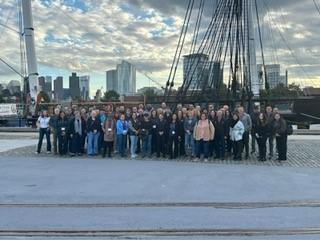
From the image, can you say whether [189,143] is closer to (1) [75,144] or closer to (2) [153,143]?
(2) [153,143]

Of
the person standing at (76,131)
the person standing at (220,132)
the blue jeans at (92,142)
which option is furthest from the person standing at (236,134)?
the person standing at (76,131)

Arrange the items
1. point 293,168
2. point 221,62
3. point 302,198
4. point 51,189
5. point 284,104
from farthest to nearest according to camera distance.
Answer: point 284,104, point 221,62, point 293,168, point 51,189, point 302,198

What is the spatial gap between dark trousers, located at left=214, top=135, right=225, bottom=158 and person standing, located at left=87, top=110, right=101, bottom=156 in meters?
3.95

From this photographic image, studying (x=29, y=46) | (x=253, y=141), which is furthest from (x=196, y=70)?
(x=253, y=141)

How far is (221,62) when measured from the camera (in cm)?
3503

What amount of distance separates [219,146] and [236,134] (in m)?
0.68

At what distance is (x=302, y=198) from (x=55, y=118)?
1113 cm

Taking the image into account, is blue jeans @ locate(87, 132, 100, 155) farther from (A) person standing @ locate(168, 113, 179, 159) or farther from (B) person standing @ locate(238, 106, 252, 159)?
(B) person standing @ locate(238, 106, 252, 159)

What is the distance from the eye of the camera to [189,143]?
1842cm

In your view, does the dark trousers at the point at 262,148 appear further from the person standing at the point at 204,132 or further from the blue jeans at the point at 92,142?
the blue jeans at the point at 92,142

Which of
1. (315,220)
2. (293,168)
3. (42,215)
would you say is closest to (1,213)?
(42,215)

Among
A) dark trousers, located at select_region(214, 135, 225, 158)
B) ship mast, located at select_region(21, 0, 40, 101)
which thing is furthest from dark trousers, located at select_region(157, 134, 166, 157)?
ship mast, located at select_region(21, 0, 40, 101)

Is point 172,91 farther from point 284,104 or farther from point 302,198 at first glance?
point 302,198

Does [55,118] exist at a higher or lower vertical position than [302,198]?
higher
